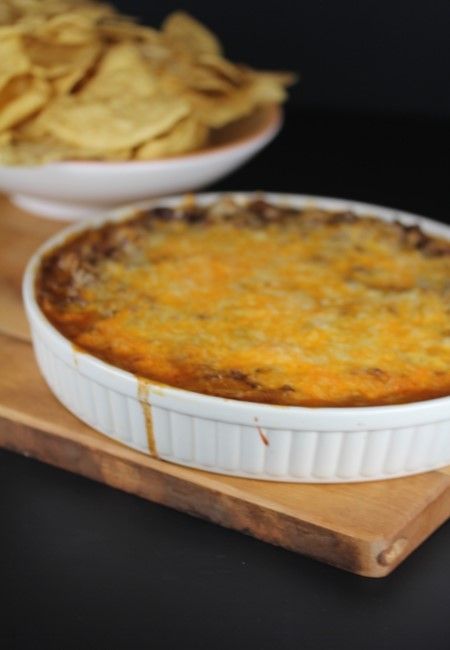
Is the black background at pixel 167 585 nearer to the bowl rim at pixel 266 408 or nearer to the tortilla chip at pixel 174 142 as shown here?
the bowl rim at pixel 266 408

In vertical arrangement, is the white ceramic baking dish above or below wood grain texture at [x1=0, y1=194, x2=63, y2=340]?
above

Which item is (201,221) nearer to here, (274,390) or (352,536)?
(274,390)

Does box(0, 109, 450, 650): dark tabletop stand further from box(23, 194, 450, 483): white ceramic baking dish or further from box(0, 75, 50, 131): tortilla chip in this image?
box(0, 75, 50, 131): tortilla chip

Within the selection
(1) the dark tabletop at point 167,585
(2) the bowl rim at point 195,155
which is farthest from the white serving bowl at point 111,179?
(1) the dark tabletop at point 167,585

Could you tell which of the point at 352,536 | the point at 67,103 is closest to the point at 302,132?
the point at 67,103

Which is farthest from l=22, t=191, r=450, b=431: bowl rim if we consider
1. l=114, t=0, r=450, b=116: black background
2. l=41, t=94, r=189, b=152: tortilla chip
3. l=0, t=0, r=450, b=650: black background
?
l=114, t=0, r=450, b=116: black background

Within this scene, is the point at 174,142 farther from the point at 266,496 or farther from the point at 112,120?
the point at 266,496
